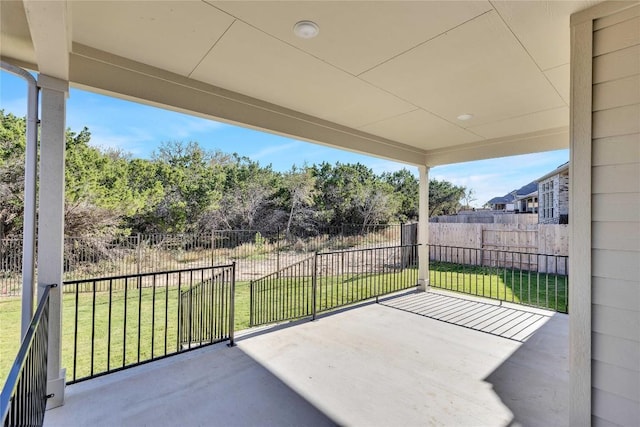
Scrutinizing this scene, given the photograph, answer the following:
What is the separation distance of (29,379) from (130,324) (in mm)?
4212

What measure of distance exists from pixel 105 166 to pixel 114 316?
191 inches

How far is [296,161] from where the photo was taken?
43.7 ft

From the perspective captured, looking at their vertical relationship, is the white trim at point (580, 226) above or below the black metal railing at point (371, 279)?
above

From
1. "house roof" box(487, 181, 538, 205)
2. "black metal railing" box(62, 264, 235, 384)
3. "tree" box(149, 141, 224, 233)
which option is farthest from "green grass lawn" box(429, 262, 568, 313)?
"house roof" box(487, 181, 538, 205)

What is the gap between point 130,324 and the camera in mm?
5020

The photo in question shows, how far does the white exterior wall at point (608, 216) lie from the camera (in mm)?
1441

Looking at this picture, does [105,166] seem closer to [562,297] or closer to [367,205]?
[367,205]

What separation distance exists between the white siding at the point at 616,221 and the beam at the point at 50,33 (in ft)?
8.42

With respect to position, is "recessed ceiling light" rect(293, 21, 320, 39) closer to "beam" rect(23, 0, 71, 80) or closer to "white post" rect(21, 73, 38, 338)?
"beam" rect(23, 0, 71, 80)

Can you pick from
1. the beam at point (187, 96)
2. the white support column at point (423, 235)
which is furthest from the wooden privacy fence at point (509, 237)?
the beam at point (187, 96)

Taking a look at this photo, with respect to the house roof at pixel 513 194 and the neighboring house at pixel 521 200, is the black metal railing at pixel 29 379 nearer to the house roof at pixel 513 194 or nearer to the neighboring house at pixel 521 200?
the neighboring house at pixel 521 200

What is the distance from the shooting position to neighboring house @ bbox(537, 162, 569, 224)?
10430 mm

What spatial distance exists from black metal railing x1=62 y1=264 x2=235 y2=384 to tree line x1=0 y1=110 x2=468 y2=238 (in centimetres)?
222

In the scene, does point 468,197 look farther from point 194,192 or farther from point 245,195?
point 194,192
